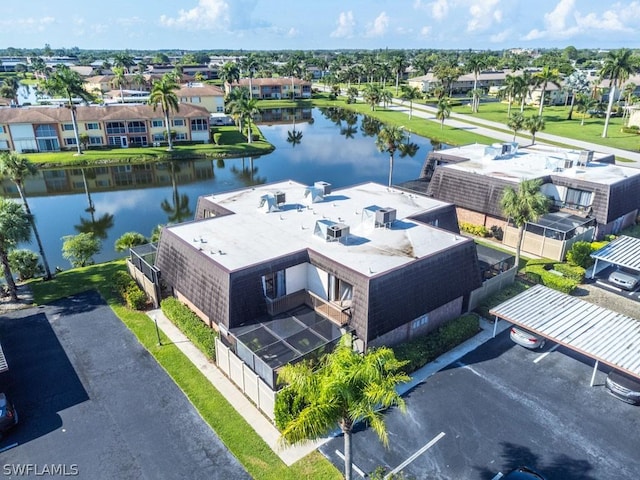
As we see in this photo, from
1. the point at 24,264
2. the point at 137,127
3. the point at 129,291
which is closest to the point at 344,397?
the point at 129,291

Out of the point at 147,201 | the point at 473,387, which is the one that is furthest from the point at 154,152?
the point at 473,387

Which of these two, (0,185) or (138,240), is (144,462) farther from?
(0,185)

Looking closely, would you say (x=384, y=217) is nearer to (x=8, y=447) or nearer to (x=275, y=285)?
(x=275, y=285)

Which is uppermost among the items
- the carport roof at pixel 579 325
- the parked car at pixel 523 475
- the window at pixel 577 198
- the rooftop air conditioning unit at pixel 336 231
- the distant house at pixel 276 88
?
the distant house at pixel 276 88

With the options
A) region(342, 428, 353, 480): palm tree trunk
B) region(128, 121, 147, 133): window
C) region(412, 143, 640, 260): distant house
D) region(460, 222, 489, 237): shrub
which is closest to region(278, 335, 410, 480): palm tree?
region(342, 428, 353, 480): palm tree trunk

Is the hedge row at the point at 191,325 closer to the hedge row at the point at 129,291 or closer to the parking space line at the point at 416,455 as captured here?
the hedge row at the point at 129,291

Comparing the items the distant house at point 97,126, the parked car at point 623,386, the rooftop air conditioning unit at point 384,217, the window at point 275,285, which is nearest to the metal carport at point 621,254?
the parked car at point 623,386
